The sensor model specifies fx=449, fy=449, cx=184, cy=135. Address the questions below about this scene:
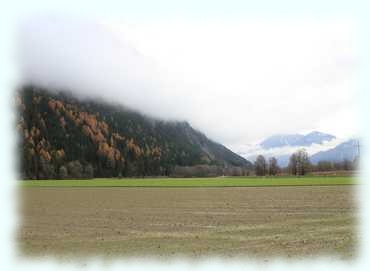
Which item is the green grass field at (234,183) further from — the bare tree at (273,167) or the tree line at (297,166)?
the bare tree at (273,167)

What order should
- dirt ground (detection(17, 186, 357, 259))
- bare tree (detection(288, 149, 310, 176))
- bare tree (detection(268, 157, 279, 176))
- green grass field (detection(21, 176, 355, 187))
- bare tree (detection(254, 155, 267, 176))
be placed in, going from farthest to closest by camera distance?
bare tree (detection(254, 155, 267, 176)) < bare tree (detection(268, 157, 279, 176)) < bare tree (detection(288, 149, 310, 176)) < green grass field (detection(21, 176, 355, 187)) < dirt ground (detection(17, 186, 357, 259))

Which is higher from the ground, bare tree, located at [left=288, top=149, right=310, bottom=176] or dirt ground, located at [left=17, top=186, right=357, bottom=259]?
bare tree, located at [left=288, top=149, right=310, bottom=176]

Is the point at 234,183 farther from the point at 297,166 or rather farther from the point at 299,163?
the point at 299,163

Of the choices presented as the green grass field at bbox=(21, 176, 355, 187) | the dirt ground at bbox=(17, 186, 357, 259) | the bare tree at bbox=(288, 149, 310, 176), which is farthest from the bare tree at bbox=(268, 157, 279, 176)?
the dirt ground at bbox=(17, 186, 357, 259)

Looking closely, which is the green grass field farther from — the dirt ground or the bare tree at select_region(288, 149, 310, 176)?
the dirt ground

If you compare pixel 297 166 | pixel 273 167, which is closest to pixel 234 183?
pixel 297 166

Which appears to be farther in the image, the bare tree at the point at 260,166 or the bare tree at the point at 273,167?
the bare tree at the point at 260,166

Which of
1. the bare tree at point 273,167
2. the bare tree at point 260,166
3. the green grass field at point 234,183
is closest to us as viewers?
the green grass field at point 234,183

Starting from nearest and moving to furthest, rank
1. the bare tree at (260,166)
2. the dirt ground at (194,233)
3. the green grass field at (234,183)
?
the dirt ground at (194,233) < the green grass field at (234,183) < the bare tree at (260,166)

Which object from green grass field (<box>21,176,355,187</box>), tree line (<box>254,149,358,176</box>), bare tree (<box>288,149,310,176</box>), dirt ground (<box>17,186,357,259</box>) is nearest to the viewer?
dirt ground (<box>17,186,357,259</box>)

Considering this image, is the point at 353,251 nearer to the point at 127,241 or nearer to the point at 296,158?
the point at 127,241

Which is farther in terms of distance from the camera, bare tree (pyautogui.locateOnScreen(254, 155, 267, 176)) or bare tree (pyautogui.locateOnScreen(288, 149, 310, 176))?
bare tree (pyautogui.locateOnScreen(254, 155, 267, 176))

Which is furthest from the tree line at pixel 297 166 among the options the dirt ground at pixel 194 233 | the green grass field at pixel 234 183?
the dirt ground at pixel 194 233

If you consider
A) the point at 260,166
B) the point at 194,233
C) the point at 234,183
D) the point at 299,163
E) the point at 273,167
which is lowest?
the point at 234,183
